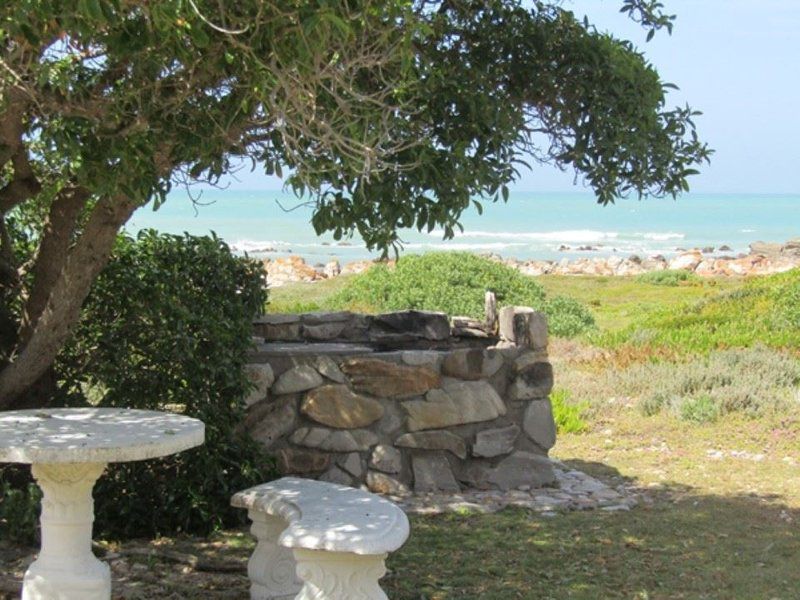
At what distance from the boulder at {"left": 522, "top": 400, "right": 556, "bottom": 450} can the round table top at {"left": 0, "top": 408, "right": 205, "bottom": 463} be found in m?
3.40

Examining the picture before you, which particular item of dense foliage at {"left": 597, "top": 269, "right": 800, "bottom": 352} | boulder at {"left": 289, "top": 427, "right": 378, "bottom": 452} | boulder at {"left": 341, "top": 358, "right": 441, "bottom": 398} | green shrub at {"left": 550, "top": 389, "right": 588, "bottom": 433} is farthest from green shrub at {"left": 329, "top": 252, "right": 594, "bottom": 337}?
boulder at {"left": 289, "top": 427, "right": 378, "bottom": 452}

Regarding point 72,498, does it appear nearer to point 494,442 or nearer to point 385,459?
point 385,459

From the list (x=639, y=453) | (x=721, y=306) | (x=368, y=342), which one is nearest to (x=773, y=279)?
(x=721, y=306)

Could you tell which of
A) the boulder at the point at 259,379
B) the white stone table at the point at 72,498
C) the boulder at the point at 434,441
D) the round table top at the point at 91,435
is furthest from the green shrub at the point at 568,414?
the white stone table at the point at 72,498

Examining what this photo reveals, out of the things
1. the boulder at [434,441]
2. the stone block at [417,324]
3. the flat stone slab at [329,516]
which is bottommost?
the boulder at [434,441]

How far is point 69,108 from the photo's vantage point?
185 inches

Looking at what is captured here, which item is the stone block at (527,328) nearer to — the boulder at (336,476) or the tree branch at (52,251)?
the boulder at (336,476)

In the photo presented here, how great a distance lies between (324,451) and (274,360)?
69 cm

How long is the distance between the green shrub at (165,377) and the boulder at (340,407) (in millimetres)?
688

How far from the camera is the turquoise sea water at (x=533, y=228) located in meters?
54.0

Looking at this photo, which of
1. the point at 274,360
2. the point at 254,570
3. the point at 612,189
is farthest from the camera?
the point at 274,360

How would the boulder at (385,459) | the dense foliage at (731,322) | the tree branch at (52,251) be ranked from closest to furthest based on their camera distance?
the tree branch at (52,251), the boulder at (385,459), the dense foliage at (731,322)

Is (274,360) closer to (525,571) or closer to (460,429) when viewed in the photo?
(460,429)

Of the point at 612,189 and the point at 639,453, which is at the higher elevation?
the point at 612,189
